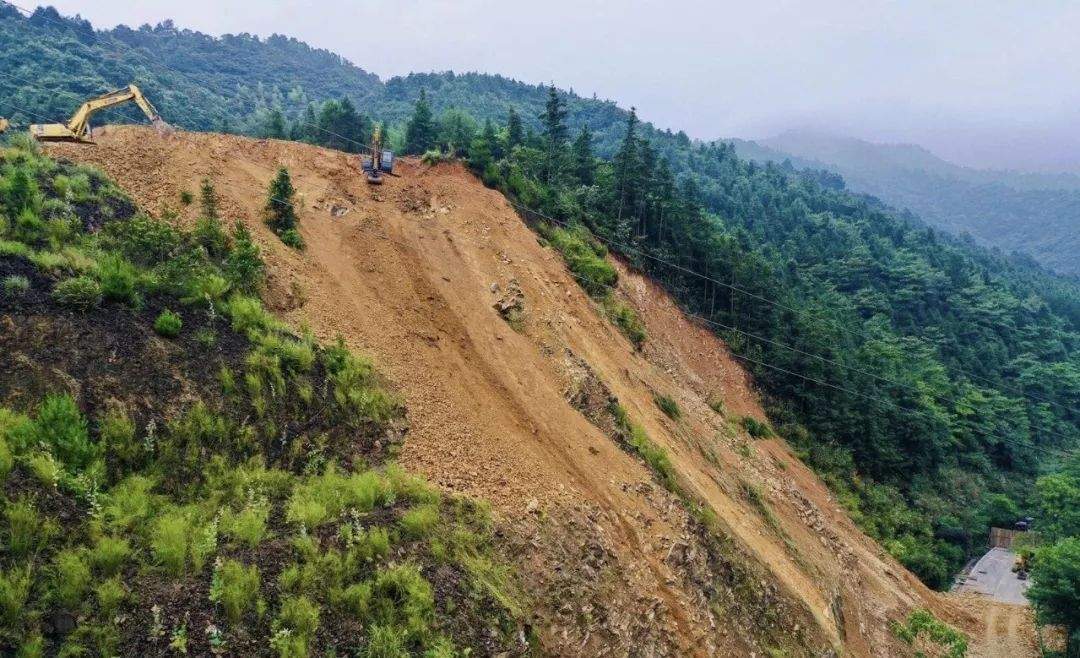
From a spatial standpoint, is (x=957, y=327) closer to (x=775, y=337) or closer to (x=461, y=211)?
(x=775, y=337)

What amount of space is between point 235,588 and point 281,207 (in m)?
11.9

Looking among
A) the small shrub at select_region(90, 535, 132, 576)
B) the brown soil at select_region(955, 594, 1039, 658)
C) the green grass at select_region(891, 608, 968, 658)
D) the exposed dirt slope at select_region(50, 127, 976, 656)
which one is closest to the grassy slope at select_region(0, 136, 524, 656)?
the small shrub at select_region(90, 535, 132, 576)

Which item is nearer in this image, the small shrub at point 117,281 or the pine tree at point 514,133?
the small shrub at point 117,281

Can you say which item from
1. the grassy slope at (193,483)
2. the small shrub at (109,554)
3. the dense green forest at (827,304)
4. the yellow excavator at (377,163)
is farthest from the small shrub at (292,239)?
the dense green forest at (827,304)

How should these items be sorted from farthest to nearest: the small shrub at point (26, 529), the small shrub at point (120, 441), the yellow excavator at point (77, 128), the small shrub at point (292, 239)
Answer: the yellow excavator at point (77, 128)
the small shrub at point (292, 239)
the small shrub at point (120, 441)
the small shrub at point (26, 529)

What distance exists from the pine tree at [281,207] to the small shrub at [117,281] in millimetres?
5560

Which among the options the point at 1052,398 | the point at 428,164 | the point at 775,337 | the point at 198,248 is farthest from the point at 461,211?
the point at 1052,398

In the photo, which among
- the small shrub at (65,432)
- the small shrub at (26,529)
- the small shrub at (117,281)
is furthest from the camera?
the small shrub at (117,281)

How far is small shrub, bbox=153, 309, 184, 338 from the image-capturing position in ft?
37.5

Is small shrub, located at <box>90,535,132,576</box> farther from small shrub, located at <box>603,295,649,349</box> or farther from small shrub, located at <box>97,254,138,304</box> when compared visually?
small shrub, located at <box>603,295,649,349</box>

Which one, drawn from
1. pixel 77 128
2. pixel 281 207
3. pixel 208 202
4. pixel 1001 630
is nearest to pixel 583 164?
pixel 281 207

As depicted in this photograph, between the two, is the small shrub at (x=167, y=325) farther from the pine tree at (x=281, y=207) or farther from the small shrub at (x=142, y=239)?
the pine tree at (x=281, y=207)

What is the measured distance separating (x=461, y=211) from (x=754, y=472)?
14372mm

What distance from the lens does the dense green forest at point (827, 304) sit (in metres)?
33.6
